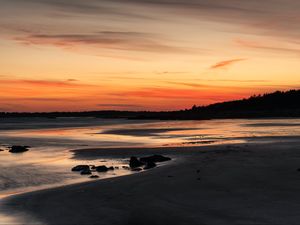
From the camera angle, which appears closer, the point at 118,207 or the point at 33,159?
the point at 118,207

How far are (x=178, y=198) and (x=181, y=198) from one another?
0.27ft

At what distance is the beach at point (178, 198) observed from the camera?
1095 centimetres

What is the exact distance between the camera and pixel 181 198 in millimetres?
12984

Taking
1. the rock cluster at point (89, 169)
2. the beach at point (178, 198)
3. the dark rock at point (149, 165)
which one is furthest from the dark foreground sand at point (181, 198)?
the rock cluster at point (89, 169)

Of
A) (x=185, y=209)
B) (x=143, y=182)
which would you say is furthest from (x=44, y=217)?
(x=143, y=182)

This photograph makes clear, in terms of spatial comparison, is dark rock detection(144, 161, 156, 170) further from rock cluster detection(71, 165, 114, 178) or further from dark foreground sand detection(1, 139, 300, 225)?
rock cluster detection(71, 165, 114, 178)

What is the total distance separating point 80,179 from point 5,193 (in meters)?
3.05

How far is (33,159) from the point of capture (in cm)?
2625

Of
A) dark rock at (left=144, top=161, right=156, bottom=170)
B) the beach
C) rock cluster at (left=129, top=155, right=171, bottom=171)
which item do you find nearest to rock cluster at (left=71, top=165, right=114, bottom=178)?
rock cluster at (left=129, top=155, right=171, bottom=171)

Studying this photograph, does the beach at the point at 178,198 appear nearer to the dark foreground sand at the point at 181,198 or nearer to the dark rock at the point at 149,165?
the dark foreground sand at the point at 181,198

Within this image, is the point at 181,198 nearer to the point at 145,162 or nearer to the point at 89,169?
the point at 89,169

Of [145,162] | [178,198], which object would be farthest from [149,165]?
[178,198]

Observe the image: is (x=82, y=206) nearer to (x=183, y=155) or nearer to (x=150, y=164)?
(x=150, y=164)

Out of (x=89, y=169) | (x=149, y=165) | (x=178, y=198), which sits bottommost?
(x=178, y=198)
